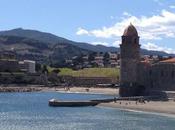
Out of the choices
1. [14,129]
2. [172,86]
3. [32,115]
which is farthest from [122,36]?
[14,129]

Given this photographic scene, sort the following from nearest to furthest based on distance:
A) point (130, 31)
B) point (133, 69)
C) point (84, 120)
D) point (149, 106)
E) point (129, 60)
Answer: point (84, 120), point (149, 106), point (133, 69), point (129, 60), point (130, 31)

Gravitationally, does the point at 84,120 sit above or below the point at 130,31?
below

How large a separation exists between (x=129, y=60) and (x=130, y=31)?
207 inches

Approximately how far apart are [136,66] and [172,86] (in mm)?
9401

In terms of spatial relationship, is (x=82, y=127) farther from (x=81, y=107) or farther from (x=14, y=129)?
(x=81, y=107)

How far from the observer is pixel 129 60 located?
4250 inches

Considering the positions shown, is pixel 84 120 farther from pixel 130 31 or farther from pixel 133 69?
pixel 130 31

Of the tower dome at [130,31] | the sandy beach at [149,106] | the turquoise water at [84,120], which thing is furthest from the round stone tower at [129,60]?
the turquoise water at [84,120]

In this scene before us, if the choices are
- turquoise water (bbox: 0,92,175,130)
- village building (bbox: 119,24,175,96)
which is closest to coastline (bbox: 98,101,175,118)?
turquoise water (bbox: 0,92,175,130)

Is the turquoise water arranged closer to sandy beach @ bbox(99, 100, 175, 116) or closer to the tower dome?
sandy beach @ bbox(99, 100, 175, 116)

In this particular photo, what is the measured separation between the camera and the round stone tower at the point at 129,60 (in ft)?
353

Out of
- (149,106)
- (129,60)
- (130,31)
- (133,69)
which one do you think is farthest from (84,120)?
(130,31)

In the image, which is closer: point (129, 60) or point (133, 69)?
point (133, 69)

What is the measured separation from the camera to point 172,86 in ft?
332
